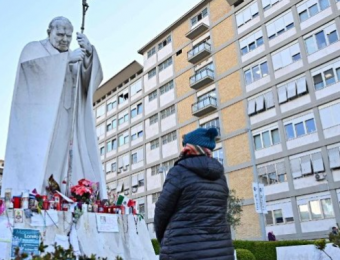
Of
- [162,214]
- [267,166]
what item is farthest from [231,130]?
[162,214]

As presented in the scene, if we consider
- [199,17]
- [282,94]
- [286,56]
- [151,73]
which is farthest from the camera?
[151,73]

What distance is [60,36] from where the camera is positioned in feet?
22.6

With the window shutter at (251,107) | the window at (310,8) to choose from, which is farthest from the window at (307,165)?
the window at (310,8)

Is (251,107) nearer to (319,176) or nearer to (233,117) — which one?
(233,117)

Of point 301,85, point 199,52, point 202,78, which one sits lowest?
point 301,85

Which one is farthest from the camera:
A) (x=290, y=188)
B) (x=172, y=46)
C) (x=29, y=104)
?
(x=172, y=46)

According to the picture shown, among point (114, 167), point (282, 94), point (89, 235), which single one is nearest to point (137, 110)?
point (114, 167)

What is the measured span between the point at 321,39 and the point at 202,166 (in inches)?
930

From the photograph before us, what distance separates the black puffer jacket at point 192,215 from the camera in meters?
2.76

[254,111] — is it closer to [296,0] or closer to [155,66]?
[296,0]

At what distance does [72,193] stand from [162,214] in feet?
10.5

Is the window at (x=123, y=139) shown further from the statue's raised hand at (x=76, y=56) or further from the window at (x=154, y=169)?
the statue's raised hand at (x=76, y=56)

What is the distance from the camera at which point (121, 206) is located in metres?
5.86

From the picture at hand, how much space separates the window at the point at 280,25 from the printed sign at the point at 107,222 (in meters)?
23.5
